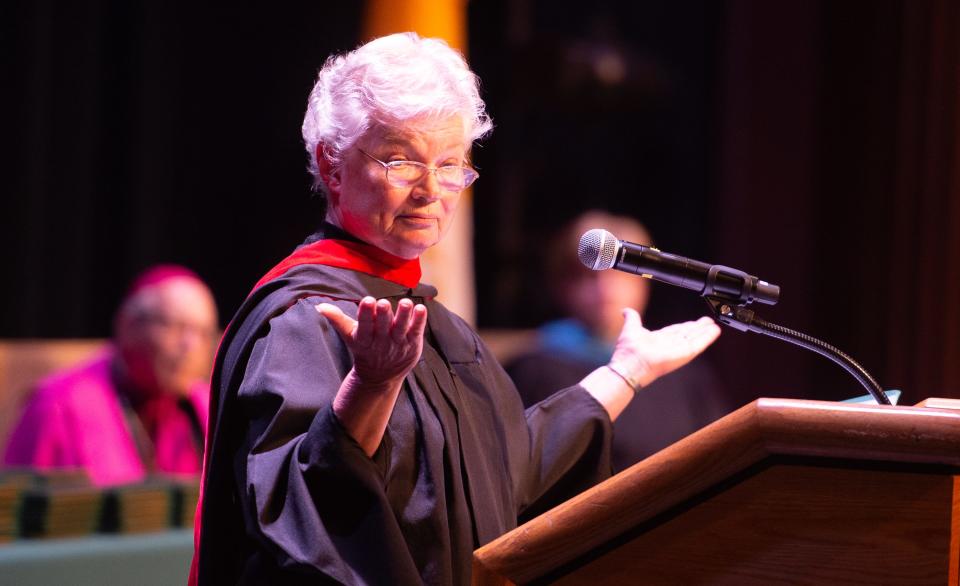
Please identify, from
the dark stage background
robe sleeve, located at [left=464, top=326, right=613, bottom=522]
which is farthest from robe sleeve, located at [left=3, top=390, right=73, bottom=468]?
robe sleeve, located at [left=464, top=326, right=613, bottom=522]

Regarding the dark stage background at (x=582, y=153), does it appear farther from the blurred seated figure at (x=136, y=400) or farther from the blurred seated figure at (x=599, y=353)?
the blurred seated figure at (x=599, y=353)

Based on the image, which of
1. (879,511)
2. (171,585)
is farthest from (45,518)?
(879,511)

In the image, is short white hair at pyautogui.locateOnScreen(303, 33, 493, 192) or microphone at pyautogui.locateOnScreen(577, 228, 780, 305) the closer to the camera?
microphone at pyautogui.locateOnScreen(577, 228, 780, 305)

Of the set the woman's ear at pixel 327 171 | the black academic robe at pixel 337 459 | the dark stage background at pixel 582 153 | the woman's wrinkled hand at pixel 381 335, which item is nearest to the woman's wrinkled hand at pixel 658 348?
the black academic robe at pixel 337 459

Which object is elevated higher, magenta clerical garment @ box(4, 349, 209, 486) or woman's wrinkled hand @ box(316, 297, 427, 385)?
woman's wrinkled hand @ box(316, 297, 427, 385)

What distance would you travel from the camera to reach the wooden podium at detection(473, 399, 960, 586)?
0.99 meters

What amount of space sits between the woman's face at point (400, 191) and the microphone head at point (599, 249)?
0.23 metres

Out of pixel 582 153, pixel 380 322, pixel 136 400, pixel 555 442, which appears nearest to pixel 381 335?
pixel 380 322

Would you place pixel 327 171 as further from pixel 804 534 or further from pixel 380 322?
pixel 804 534

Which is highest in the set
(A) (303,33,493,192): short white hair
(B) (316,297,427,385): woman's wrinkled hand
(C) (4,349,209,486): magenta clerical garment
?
(A) (303,33,493,192): short white hair

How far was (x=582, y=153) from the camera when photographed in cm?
593

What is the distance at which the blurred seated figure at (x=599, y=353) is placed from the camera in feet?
12.1

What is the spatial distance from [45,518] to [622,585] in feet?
5.80

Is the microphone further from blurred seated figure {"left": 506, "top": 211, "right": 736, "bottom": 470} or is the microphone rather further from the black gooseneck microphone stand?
blurred seated figure {"left": 506, "top": 211, "right": 736, "bottom": 470}
